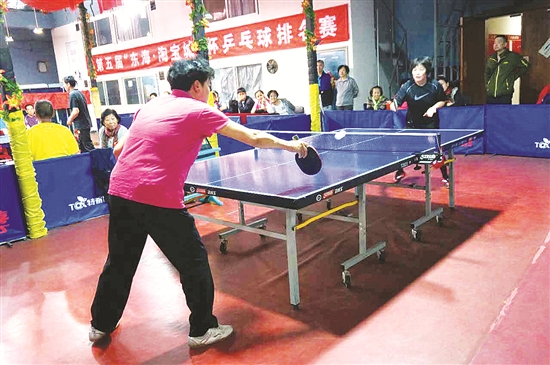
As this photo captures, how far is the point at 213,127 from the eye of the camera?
8.75 ft

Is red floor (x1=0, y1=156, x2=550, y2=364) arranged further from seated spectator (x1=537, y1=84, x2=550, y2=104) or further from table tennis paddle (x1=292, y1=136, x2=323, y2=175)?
seated spectator (x1=537, y1=84, x2=550, y2=104)

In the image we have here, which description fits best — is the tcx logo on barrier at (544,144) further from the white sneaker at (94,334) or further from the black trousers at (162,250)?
the white sneaker at (94,334)

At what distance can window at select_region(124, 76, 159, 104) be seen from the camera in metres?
16.7

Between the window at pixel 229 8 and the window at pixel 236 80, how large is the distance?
1.46m

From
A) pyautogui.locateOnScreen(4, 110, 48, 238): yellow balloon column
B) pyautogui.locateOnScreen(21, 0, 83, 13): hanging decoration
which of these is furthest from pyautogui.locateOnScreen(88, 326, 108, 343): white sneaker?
pyautogui.locateOnScreen(21, 0, 83, 13): hanging decoration

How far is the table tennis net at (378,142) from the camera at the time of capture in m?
4.39

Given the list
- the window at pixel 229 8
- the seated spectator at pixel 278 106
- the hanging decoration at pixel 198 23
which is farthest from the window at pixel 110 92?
the hanging decoration at pixel 198 23

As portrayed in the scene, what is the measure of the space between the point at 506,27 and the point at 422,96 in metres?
7.78

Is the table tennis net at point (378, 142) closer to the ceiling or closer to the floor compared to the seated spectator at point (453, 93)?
closer to the floor

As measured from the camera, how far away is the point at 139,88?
1738 centimetres

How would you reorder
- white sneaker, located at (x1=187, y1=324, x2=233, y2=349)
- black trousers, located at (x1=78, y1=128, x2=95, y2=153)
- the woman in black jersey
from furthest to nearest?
black trousers, located at (x1=78, y1=128, x2=95, y2=153), the woman in black jersey, white sneaker, located at (x1=187, y1=324, x2=233, y2=349)

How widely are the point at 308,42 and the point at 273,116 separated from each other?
155 centimetres

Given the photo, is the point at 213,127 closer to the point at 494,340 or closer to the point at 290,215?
the point at 290,215

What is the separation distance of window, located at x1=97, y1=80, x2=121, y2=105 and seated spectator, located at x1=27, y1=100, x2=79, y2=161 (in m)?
13.3
